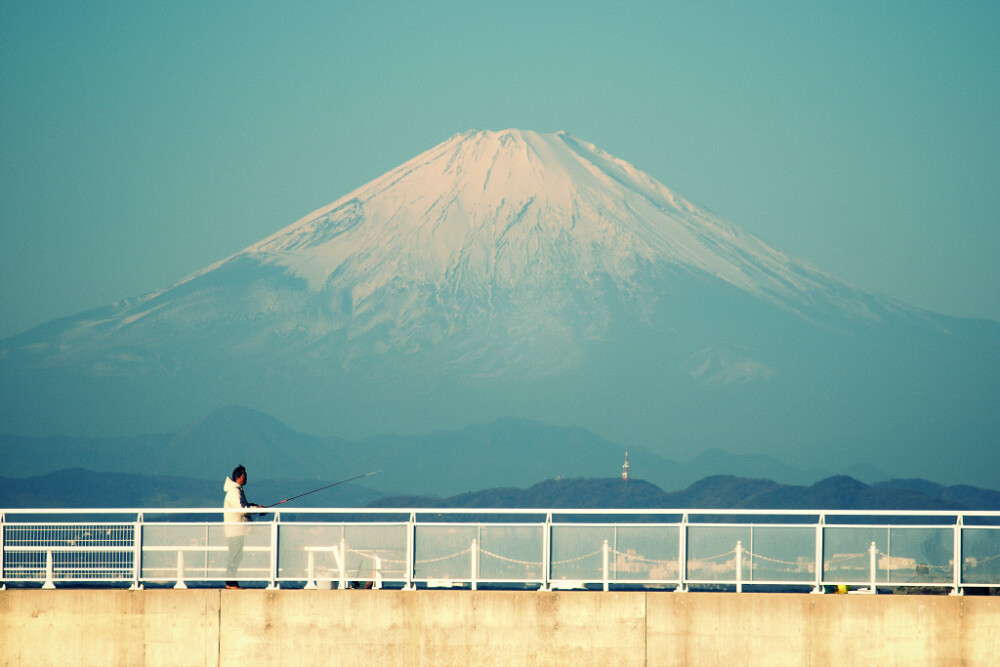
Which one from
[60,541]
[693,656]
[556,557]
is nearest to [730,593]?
[693,656]

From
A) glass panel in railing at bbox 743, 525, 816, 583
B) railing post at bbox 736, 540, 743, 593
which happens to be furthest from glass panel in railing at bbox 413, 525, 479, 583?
glass panel in railing at bbox 743, 525, 816, 583

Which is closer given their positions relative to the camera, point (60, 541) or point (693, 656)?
point (693, 656)

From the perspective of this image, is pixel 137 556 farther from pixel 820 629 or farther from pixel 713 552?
pixel 820 629

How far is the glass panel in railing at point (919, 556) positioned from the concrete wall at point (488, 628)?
0.42 metres

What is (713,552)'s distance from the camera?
58.9 ft

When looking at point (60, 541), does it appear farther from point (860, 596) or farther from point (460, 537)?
point (860, 596)

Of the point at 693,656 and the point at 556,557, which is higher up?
the point at 556,557

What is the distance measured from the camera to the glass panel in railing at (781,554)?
17578 mm

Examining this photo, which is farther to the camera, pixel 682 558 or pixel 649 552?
pixel 649 552

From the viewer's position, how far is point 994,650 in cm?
1698

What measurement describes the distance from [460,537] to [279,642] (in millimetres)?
2694

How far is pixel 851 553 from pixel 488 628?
474 cm

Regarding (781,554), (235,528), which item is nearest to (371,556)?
(235,528)

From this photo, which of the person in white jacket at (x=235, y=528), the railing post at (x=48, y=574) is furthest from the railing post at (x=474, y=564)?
the railing post at (x=48, y=574)
